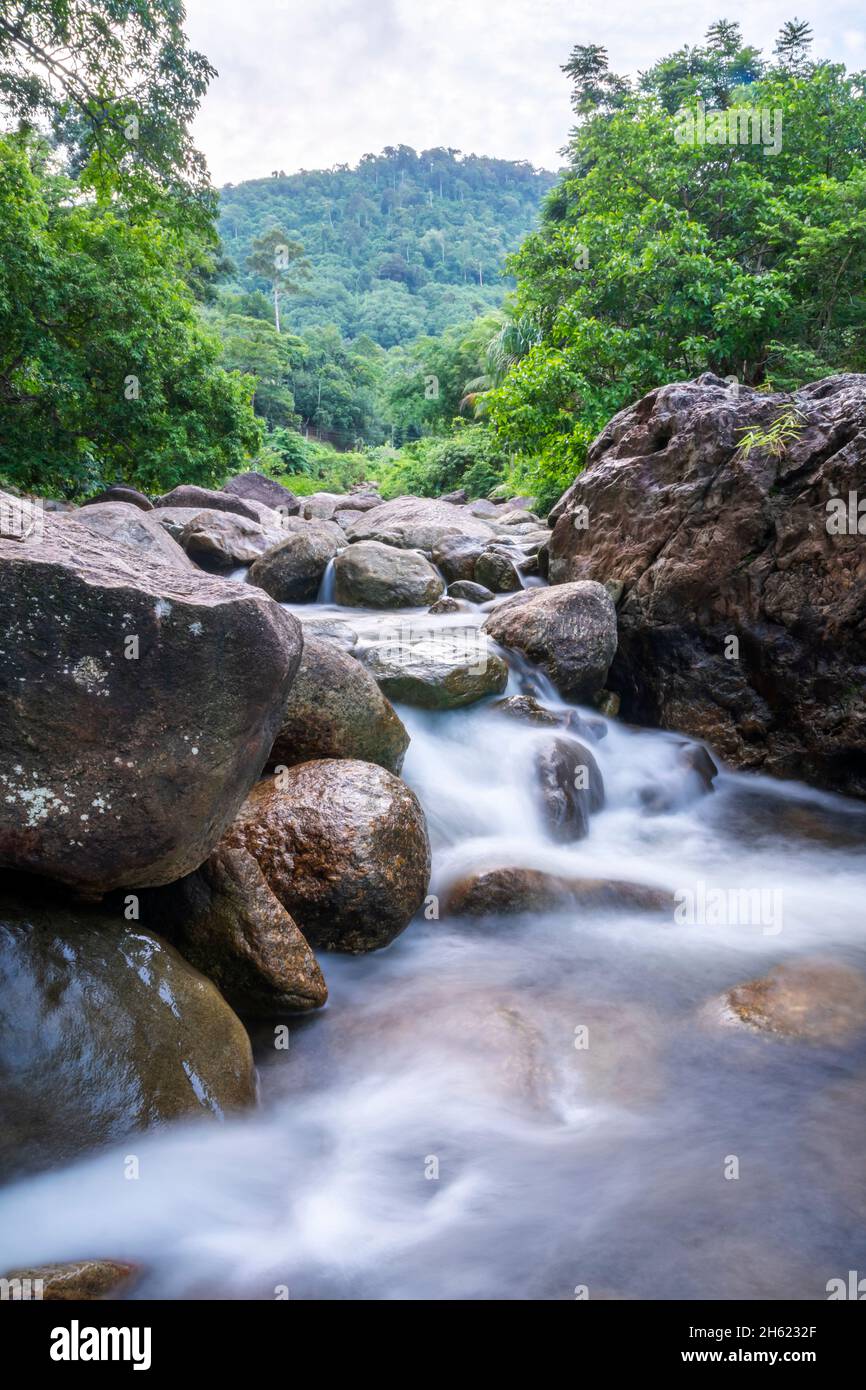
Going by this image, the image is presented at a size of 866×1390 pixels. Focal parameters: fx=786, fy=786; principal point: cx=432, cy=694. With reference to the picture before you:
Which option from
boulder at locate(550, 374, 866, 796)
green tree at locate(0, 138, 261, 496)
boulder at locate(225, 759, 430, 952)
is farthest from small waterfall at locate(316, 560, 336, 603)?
boulder at locate(225, 759, 430, 952)

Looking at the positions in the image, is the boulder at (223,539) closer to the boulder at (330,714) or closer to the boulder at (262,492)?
the boulder at (330,714)

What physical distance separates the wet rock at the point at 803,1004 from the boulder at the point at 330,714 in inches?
108

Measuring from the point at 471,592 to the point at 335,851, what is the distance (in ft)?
20.5

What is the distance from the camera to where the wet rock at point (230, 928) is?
3684 millimetres

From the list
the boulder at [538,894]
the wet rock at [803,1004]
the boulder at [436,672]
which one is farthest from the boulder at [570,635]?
the wet rock at [803,1004]

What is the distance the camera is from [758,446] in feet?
24.4

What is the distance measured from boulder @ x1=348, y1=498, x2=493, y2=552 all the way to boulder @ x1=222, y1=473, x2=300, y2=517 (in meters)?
5.10

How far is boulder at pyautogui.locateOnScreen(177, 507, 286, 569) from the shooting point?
12.2 m

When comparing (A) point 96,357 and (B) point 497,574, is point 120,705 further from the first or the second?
(A) point 96,357

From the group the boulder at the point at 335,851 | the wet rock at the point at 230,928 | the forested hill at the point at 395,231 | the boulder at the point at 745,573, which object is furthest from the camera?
the forested hill at the point at 395,231

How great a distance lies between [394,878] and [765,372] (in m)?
11.8

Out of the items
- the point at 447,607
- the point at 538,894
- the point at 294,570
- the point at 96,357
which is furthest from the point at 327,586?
the point at 538,894

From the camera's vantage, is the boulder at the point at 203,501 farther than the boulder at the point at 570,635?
Yes

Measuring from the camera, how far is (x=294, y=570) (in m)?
10.7
